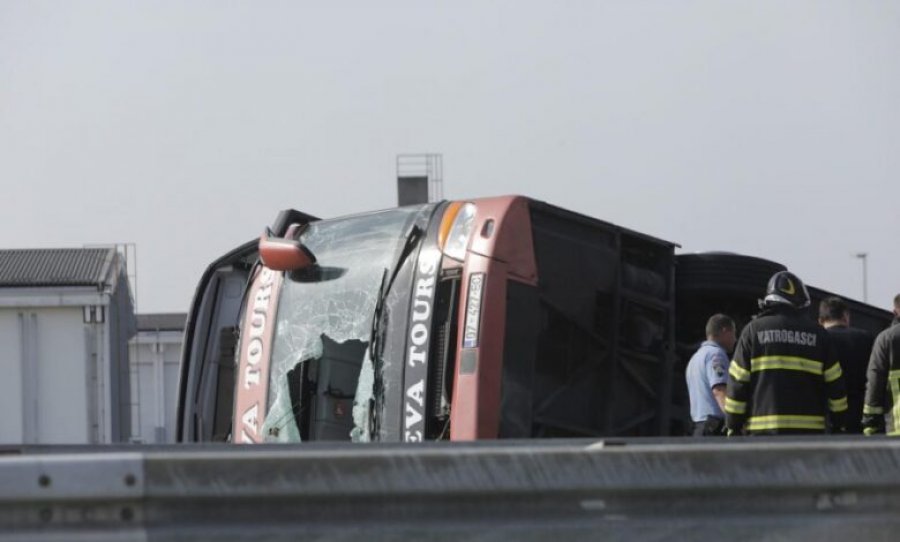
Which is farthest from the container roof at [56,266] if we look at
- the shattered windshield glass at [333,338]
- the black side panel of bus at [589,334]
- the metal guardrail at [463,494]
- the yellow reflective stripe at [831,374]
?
the metal guardrail at [463,494]

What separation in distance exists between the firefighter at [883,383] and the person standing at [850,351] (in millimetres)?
757

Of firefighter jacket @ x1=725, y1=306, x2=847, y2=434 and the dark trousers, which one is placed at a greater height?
firefighter jacket @ x1=725, y1=306, x2=847, y2=434

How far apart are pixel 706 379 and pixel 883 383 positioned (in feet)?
3.44

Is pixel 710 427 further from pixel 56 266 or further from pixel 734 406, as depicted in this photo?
pixel 56 266

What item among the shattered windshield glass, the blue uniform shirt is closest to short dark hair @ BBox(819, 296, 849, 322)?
the blue uniform shirt

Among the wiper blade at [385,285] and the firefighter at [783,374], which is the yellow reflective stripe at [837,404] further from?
the wiper blade at [385,285]

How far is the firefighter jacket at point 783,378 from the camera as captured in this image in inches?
291

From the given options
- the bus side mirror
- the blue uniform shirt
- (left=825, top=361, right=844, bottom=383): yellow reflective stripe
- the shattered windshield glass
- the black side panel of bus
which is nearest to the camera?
the black side panel of bus

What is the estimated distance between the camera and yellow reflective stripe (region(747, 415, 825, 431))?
738cm

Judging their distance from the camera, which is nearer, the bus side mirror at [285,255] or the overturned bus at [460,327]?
the overturned bus at [460,327]

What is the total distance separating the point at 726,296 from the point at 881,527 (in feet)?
20.3

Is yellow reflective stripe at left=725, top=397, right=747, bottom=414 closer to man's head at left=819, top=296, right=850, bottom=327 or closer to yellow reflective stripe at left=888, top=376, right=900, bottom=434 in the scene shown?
yellow reflective stripe at left=888, top=376, right=900, bottom=434

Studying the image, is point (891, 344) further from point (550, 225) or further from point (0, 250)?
point (0, 250)

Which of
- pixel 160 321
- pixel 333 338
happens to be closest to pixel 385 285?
pixel 333 338
